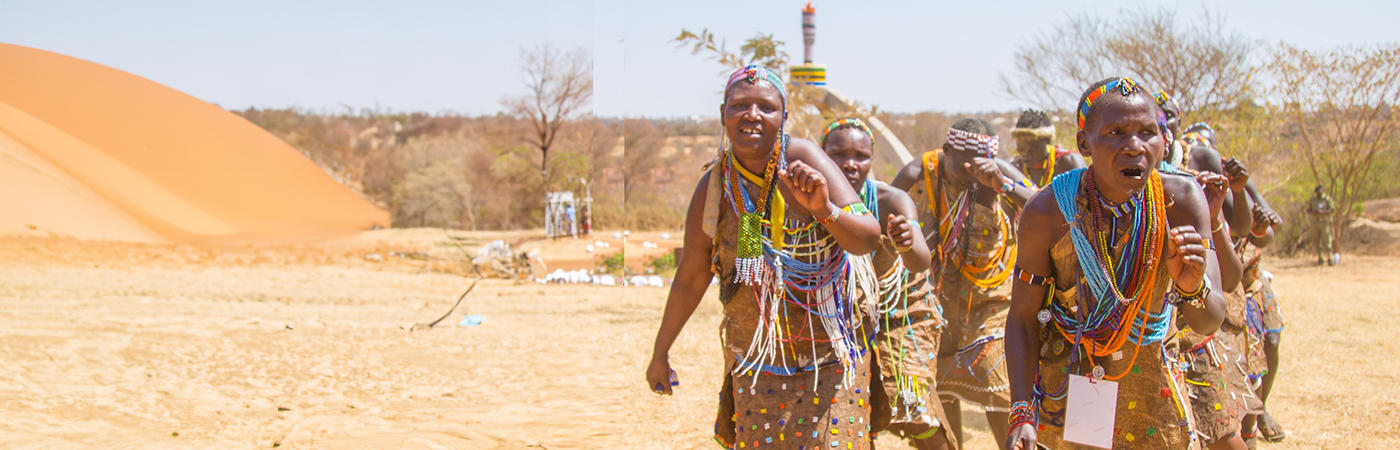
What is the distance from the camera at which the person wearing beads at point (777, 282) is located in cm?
312

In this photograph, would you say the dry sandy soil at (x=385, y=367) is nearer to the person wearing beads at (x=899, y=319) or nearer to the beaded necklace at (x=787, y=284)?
the person wearing beads at (x=899, y=319)

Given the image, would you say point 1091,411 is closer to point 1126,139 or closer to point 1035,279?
point 1035,279

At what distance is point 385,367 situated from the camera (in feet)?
28.0

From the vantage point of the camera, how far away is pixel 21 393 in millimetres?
6605

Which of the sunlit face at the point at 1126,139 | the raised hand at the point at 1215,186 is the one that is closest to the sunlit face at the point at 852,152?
the raised hand at the point at 1215,186

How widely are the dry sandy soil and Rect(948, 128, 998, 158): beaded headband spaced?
1721 mm

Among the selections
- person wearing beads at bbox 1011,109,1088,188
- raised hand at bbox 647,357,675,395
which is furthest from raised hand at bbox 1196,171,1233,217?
person wearing beads at bbox 1011,109,1088,188

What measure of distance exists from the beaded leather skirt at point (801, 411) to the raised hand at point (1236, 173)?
2167mm

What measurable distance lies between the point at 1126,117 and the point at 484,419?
5125 mm

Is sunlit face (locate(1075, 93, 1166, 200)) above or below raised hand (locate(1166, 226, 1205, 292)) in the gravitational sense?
above

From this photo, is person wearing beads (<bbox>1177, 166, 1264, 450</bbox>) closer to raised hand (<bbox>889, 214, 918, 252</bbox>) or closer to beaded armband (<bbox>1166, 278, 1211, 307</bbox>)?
beaded armband (<bbox>1166, 278, 1211, 307</bbox>)

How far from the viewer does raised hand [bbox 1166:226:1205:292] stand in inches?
93.3

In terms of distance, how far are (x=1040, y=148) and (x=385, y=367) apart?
224 inches

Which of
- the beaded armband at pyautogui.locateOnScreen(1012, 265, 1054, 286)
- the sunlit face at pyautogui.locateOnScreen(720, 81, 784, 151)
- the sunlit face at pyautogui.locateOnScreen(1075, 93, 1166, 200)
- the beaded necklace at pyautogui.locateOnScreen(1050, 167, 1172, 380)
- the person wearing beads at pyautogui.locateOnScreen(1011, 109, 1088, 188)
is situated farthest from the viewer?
the person wearing beads at pyautogui.locateOnScreen(1011, 109, 1088, 188)
